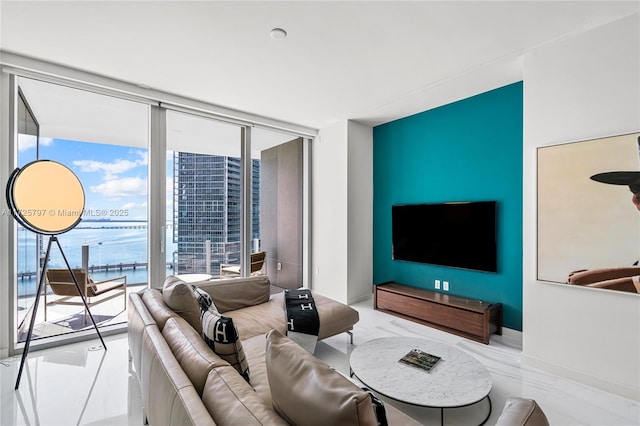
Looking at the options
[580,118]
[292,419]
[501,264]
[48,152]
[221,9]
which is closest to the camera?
[292,419]

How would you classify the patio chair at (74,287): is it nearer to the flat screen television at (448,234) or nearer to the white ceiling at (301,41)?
the white ceiling at (301,41)

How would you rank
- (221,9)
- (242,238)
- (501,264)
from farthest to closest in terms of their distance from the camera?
(242,238), (501,264), (221,9)

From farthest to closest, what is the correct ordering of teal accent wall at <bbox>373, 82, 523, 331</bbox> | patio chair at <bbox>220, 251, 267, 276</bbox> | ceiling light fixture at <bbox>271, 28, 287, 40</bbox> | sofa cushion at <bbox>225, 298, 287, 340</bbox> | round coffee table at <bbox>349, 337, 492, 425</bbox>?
patio chair at <bbox>220, 251, 267, 276</bbox>
teal accent wall at <bbox>373, 82, 523, 331</bbox>
sofa cushion at <bbox>225, 298, 287, 340</bbox>
ceiling light fixture at <bbox>271, 28, 287, 40</bbox>
round coffee table at <bbox>349, 337, 492, 425</bbox>

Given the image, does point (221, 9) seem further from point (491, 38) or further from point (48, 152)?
point (48, 152)

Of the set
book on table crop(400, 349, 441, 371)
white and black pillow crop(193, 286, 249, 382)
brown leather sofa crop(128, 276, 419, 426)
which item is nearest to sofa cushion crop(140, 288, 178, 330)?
brown leather sofa crop(128, 276, 419, 426)

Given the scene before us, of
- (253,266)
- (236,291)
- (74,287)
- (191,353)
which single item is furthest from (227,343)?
(253,266)

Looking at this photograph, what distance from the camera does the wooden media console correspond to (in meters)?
3.15

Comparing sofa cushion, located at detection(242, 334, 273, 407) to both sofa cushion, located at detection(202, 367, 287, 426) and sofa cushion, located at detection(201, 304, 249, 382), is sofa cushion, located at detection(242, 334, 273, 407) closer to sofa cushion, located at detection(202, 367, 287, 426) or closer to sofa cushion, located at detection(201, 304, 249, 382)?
sofa cushion, located at detection(201, 304, 249, 382)

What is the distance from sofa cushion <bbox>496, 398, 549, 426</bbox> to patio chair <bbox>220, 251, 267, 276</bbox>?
3.75 meters

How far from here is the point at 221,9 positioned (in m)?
2.11

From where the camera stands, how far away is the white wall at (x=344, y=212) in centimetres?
452

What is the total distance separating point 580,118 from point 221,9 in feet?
9.34

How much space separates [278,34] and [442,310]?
10.5 feet

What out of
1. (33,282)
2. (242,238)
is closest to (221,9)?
(242,238)
